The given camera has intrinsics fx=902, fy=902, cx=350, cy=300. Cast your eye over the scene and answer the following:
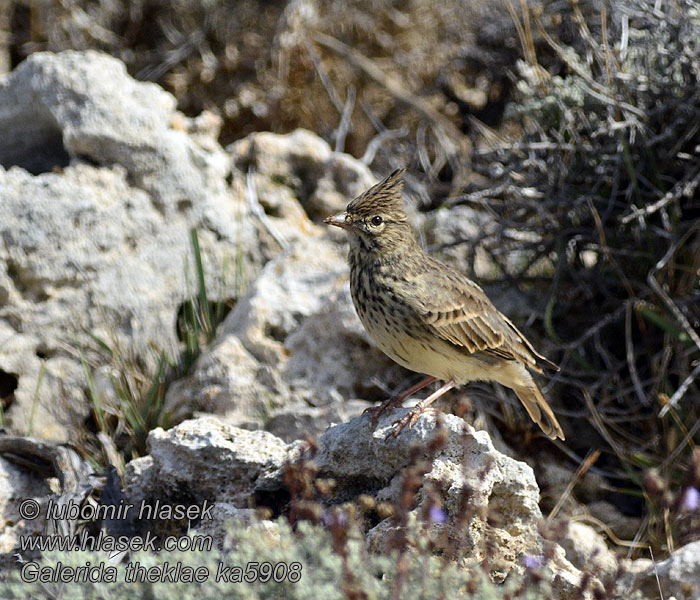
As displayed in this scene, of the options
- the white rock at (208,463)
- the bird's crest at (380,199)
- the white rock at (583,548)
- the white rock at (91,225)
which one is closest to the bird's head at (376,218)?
the bird's crest at (380,199)

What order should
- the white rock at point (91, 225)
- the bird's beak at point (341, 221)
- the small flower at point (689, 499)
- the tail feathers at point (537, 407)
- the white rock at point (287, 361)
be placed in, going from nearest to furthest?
1. the small flower at point (689, 499)
2. the bird's beak at point (341, 221)
3. the tail feathers at point (537, 407)
4. the white rock at point (287, 361)
5. the white rock at point (91, 225)

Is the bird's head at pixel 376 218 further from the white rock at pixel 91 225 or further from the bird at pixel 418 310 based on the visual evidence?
the white rock at pixel 91 225

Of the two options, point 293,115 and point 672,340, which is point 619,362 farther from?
point 293,115

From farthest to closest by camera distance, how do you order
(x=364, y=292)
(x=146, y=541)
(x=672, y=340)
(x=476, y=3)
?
(x=476, y=3), (x=672, y=340), (x=364, y=292), (x=146, y=541)

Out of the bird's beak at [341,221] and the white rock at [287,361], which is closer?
the bird's beak at [341,221]

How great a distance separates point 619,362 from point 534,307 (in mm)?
574

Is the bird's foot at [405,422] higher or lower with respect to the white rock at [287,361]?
higher

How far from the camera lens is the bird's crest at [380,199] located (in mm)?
4180

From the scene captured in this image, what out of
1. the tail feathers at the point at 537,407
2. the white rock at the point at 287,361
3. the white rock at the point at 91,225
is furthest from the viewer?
the white rock at the point at 91,225

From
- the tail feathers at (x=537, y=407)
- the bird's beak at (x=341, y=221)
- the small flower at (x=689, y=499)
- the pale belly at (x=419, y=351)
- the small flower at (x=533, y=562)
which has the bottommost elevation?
the tail feathers at (x=537, y=407)

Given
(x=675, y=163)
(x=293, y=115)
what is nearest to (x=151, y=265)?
(x=293, y=115)

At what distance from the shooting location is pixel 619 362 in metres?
5.19

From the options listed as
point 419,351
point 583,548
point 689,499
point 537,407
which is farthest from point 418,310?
point 689,499

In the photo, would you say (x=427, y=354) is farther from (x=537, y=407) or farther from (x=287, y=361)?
(x=287, y=361)
